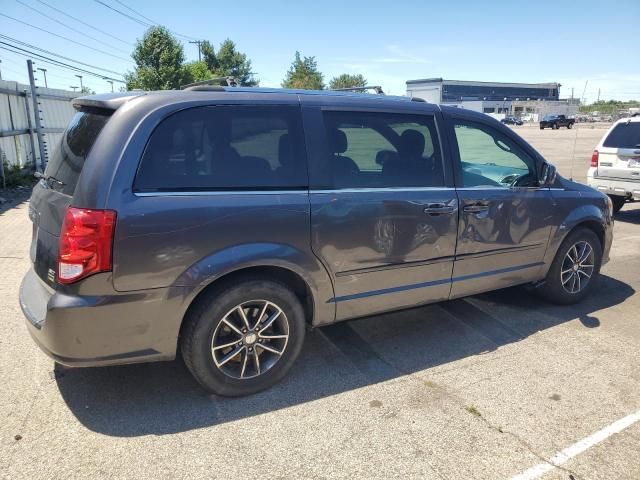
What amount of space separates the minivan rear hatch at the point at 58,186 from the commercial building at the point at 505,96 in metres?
87.8

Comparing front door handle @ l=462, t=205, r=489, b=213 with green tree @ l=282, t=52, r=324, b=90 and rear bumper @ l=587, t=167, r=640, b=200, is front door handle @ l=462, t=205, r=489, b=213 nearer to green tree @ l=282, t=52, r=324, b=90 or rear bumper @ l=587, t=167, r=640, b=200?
rear bumper @ l=587, t=167, r=640, b=200

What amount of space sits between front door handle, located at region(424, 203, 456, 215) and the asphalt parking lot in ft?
3.49

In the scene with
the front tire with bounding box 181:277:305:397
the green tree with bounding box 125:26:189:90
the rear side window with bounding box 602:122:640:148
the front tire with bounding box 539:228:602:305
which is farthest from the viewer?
the green tree with bounding box 125:26:189:90

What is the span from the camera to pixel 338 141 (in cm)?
325

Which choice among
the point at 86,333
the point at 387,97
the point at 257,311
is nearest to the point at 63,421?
the point at 86,333

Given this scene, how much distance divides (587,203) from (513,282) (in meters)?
1.09

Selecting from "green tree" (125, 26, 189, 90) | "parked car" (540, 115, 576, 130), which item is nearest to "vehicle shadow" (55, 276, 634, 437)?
"green tree" (125, 26, 189, 90)

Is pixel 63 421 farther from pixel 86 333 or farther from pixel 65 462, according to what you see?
pixel 86 333

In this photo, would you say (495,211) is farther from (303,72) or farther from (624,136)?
(303,72)

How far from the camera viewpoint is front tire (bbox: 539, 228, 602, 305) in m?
4.54

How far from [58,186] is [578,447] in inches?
130

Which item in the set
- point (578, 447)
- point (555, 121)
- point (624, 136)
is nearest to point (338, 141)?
point (578, 447)

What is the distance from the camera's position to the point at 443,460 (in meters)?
2.54

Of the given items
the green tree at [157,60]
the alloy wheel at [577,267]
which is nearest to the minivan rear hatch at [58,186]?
the alloy wheel at [577,267]
